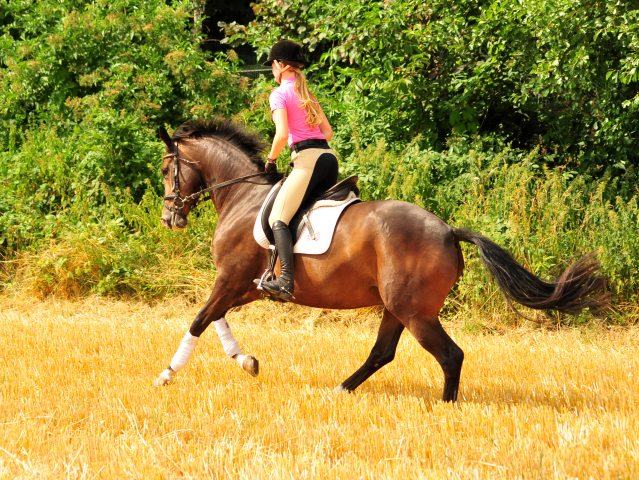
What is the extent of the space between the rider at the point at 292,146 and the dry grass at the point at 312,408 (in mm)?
1120

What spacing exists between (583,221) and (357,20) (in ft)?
13.4

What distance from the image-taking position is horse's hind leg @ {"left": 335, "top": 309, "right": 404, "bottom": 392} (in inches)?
199

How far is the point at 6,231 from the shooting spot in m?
9.82

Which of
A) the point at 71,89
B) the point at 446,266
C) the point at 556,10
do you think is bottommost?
the point at 71,89

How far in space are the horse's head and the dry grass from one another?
1396mm

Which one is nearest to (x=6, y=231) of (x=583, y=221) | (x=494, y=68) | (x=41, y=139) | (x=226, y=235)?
(x=41, y=139)

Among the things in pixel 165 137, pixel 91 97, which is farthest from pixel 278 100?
pixel 91 97

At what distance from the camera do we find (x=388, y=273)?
4539mm

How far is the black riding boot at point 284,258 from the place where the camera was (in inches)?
190

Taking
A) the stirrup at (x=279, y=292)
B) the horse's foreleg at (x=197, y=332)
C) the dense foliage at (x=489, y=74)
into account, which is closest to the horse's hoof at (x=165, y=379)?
the horse's foreleg at (x=197, y=332)

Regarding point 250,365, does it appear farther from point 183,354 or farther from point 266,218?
point 266,218

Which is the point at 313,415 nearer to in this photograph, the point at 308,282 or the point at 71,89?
the point at 308,282

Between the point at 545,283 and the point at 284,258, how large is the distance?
1925 millimetres

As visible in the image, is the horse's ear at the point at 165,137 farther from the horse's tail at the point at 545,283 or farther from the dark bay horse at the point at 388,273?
the horse's tail at the point at 545,283
